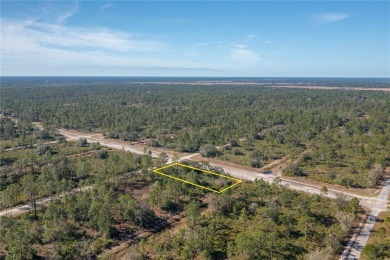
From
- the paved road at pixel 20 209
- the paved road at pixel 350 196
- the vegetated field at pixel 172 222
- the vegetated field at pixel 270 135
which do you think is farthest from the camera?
the vegetated field at pixel 270 135

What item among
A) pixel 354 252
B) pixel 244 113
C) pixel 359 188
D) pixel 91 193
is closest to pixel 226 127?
pixel 244 113

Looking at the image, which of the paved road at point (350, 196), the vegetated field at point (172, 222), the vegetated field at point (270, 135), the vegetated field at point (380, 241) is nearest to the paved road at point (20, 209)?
the paved road at point (350, 196)

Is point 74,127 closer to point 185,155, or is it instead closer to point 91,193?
point 185,155

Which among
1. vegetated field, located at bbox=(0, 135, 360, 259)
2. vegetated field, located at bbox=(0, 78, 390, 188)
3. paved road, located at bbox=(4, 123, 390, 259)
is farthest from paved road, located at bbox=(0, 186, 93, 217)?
vegetated field, located at bbox=(0, 78, 390, 188)

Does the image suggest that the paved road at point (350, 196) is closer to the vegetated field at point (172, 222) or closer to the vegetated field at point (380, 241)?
the vegetated field at point (380, 241)

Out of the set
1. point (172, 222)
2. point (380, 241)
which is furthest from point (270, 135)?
point (380, 241)

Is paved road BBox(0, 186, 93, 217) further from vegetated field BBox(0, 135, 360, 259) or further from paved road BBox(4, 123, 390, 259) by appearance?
vegetated field BBox(0, 135, 360, 259)
